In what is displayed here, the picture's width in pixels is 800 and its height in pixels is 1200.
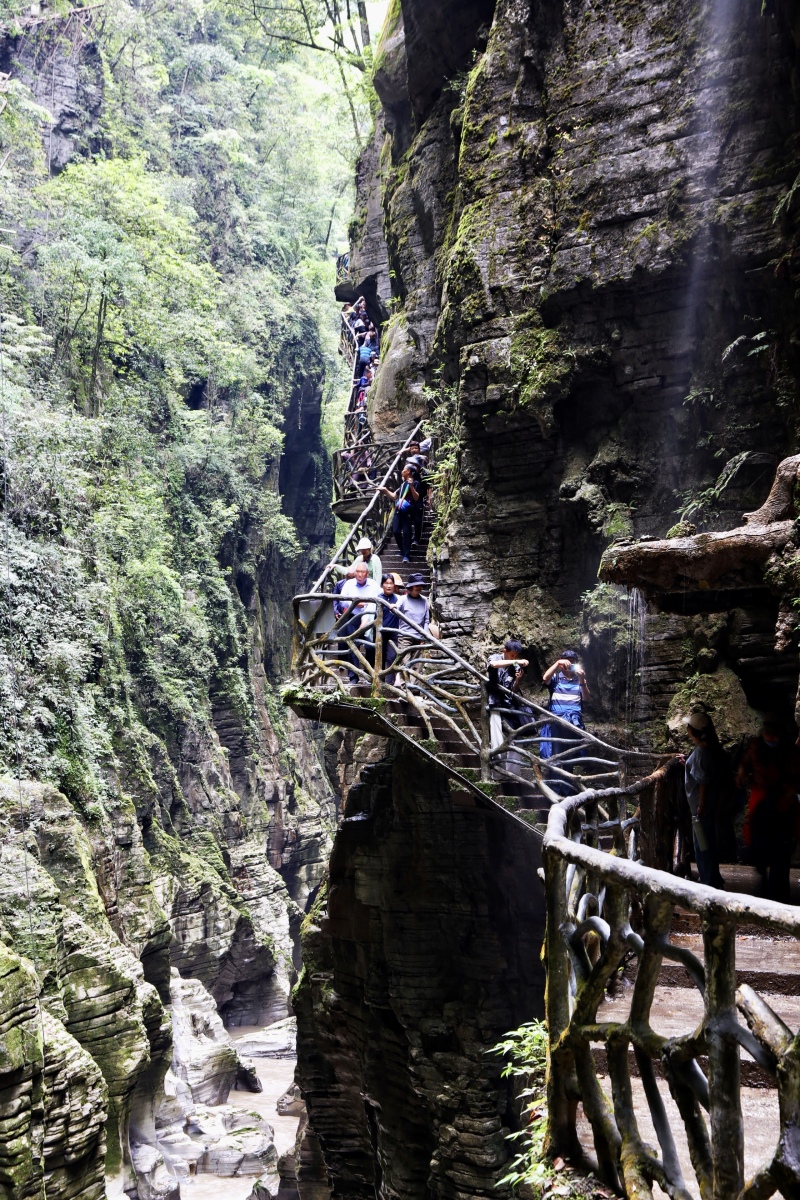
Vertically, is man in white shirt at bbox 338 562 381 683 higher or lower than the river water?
higher

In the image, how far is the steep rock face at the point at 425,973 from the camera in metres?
10.9

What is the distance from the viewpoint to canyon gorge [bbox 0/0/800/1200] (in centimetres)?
1014

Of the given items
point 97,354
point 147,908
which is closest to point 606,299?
point 147,908

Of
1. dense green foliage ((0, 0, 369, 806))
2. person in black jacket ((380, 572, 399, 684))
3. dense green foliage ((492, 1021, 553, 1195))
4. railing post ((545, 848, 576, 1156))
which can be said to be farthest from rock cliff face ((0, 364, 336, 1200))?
railing post ((545, 848, 576, 1156))

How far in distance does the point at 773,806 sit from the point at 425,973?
624cm

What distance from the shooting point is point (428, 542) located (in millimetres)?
15844

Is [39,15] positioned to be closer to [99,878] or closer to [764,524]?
[99,878]

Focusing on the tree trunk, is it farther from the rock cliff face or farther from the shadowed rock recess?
the shadowed rock recess

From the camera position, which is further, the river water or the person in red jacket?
the river water

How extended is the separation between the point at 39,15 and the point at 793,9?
23901mm

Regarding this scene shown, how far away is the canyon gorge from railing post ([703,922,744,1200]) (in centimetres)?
413

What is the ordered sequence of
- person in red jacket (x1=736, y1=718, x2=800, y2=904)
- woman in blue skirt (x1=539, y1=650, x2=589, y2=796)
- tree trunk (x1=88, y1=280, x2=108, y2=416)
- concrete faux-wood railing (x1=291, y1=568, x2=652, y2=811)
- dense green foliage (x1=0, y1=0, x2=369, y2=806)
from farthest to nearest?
tree trunk (x1=88, y1=280, x2=108, y2=416) < dense green foliage (x1=0, y1=0, x2=369, y2=806) < woman in blue skirt (x1=539, y1=650, x2=589, y2=796) < concrete faux-wood railing (x1=291, y1=568, x2=652, y2=811) < person in red jacket (x1=736, y1=718, x2=800, y2=904)

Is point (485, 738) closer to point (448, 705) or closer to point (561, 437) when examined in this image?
point (448, 705)

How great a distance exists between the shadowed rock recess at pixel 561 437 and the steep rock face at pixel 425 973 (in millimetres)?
33
